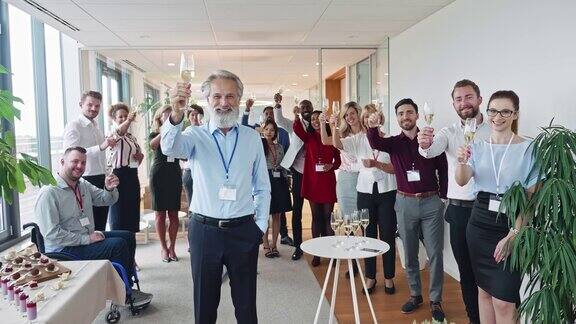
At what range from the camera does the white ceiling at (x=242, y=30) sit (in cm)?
461

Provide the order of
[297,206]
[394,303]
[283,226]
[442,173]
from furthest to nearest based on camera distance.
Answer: [283,226] < [297,206] < [394,303] < [442,173]

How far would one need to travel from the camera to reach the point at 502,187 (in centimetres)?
253

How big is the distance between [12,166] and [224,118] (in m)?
1.07

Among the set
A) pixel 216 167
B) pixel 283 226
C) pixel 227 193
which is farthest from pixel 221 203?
pixel 283 226

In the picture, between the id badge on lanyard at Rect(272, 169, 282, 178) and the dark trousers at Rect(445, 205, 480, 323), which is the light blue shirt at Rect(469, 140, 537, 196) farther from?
the id badge on lanyard at Rect(272, 169, 282, 178)

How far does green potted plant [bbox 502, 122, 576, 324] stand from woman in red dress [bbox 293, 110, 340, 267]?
2.49 metres

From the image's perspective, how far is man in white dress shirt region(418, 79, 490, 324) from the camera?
306cm

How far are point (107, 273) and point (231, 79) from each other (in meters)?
1.43

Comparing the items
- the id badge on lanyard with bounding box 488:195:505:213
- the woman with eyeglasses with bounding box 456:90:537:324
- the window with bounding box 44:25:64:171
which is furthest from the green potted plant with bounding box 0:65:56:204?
the window with bounding box 44:25:64:171

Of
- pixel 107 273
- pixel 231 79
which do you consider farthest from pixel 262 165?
pixel 107 273

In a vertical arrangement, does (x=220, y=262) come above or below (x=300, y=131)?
below

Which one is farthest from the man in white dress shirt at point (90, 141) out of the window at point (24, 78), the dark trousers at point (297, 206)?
the dark trousers at point (297, 206)

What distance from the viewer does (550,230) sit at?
2.20 metres

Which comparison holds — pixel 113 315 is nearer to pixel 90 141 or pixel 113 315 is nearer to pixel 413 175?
pixel 90 141
